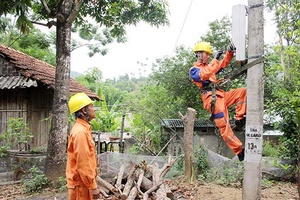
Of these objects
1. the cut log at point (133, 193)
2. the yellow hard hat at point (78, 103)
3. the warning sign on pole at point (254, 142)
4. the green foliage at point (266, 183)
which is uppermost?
the yellow hard hat at point (78, 103)

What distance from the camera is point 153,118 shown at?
44.5 ft

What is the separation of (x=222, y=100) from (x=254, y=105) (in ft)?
3.34

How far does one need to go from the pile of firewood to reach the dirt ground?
1.84ft

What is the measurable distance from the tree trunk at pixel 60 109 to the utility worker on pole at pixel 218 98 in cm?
551

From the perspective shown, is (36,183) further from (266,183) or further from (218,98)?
(218,98)

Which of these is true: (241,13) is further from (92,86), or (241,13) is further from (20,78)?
(92,86)

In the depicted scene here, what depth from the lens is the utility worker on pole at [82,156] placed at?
151 inches

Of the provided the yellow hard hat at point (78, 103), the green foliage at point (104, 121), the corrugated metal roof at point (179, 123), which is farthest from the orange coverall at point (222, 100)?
the green foliage at point (104, 121)

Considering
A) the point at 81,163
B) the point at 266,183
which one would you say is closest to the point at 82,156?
the point at 81,163

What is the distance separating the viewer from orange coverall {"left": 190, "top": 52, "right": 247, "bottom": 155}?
4219mm

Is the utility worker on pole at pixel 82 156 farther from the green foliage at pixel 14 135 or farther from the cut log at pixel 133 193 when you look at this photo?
the green foliage at pixel 14 135

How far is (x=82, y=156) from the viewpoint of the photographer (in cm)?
383

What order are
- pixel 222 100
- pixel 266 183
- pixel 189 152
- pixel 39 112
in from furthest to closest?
1. pixel 39 112
2. pixel 189 152
3. pixel 266 183
4. pixel 222 100

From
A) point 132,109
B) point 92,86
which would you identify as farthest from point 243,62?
point 92,86
